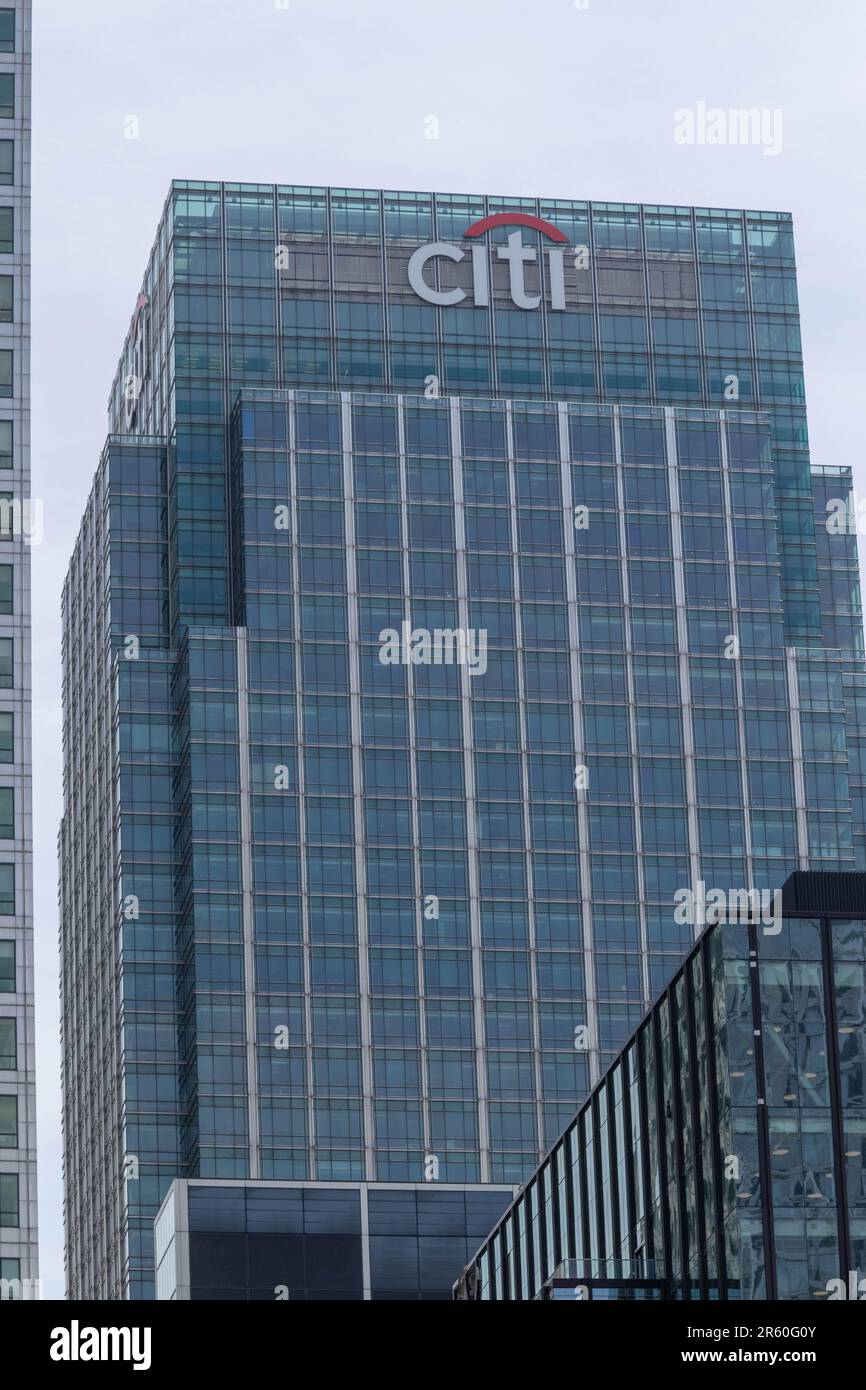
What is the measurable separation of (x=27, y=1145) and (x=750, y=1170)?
25736 mm

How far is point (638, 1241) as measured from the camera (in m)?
124

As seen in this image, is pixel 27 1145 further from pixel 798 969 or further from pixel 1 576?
pixel 798 969

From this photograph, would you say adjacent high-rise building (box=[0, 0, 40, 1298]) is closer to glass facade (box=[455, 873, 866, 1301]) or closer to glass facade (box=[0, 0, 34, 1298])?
glass facade (box=[0, 0, 34, 1298])

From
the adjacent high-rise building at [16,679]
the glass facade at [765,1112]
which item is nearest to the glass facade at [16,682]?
the adjacent high-rise building at [16,679]

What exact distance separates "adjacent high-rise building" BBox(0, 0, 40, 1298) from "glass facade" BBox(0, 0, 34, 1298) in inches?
1.4

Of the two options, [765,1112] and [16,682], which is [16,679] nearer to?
[16,682]

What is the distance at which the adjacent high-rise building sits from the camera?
105125mm

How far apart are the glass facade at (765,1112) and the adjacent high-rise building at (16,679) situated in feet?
76.0

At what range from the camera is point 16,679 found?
4363 inches

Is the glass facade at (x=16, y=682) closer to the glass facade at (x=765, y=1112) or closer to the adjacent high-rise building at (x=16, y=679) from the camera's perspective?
the adjacent high-rise building at (x=16, y=679)

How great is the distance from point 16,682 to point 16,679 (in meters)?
0.17
